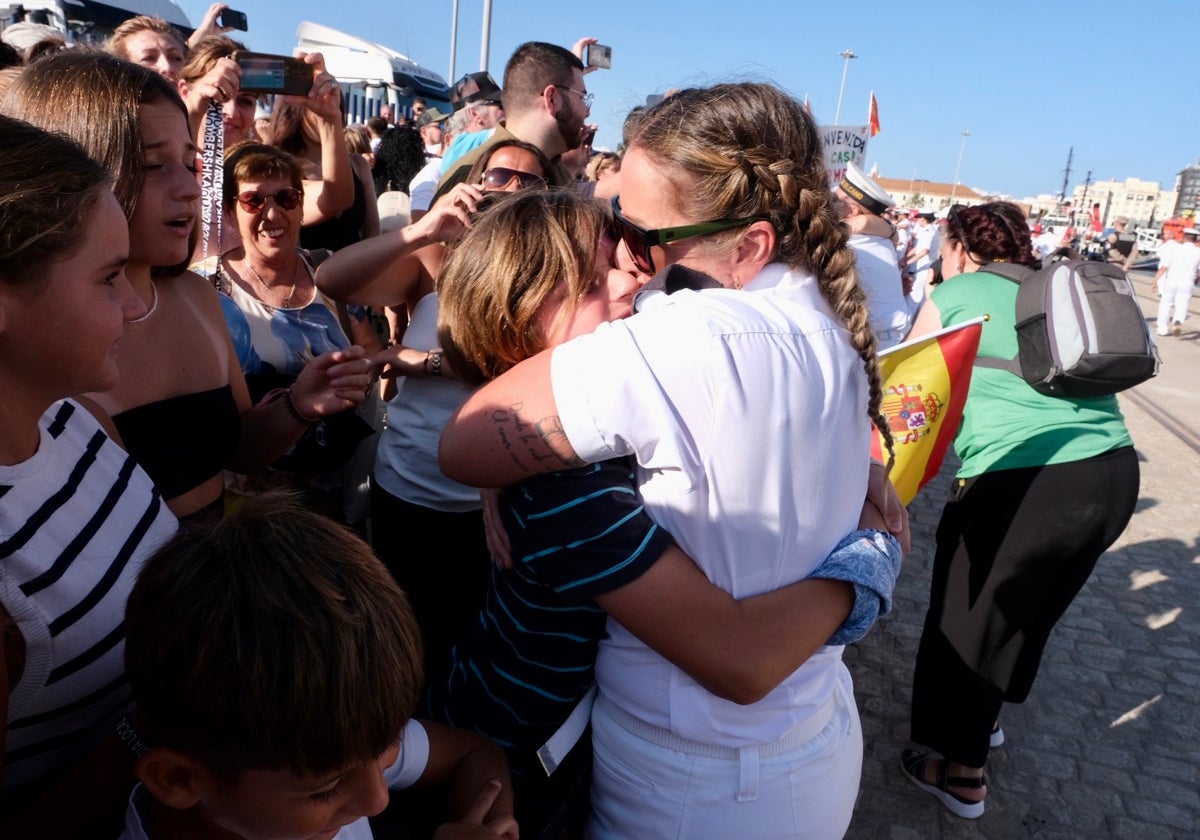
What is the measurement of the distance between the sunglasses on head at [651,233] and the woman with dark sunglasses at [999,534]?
1.98 m

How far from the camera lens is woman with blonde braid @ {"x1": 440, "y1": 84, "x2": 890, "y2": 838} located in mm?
1120

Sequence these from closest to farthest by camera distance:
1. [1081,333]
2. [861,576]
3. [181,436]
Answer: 1. [861,576]
2. [181,436]
3. [1081,333]

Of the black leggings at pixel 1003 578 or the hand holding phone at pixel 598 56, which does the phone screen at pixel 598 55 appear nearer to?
the hand holding phone at pixel 598 56

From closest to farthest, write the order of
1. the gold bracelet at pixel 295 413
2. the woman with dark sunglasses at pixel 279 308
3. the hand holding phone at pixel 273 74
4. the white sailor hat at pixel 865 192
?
the gold bracelet at pixel 295 413
the woman with dark sunglasses at pixel 279 308
the hand holding phone at pixel 273 74
the white sailor hat at pixel 865 192

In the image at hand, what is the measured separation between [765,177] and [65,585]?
121 centimetres

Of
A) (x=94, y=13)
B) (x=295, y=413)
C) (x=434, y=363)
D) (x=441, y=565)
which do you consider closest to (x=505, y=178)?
(x=434, y=363)

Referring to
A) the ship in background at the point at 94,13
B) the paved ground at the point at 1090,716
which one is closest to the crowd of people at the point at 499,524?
the paved ground at the point at 1090,716

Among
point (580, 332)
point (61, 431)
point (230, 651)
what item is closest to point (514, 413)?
point (580, 332)

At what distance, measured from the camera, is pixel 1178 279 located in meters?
15.0

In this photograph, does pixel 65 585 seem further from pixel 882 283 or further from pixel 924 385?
pixel 882 283

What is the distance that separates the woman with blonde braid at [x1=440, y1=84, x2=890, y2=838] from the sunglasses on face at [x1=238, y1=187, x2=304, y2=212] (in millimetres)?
1832

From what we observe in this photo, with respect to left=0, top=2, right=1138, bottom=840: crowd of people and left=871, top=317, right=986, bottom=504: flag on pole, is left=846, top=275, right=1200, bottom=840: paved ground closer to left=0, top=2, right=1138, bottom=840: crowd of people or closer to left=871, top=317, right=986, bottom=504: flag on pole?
left=871, top=317, right=986, bottom=504: flag on pole

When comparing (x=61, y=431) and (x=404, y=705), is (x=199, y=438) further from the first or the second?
(x=404, y=705)

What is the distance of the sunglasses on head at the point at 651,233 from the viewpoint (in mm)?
1361
